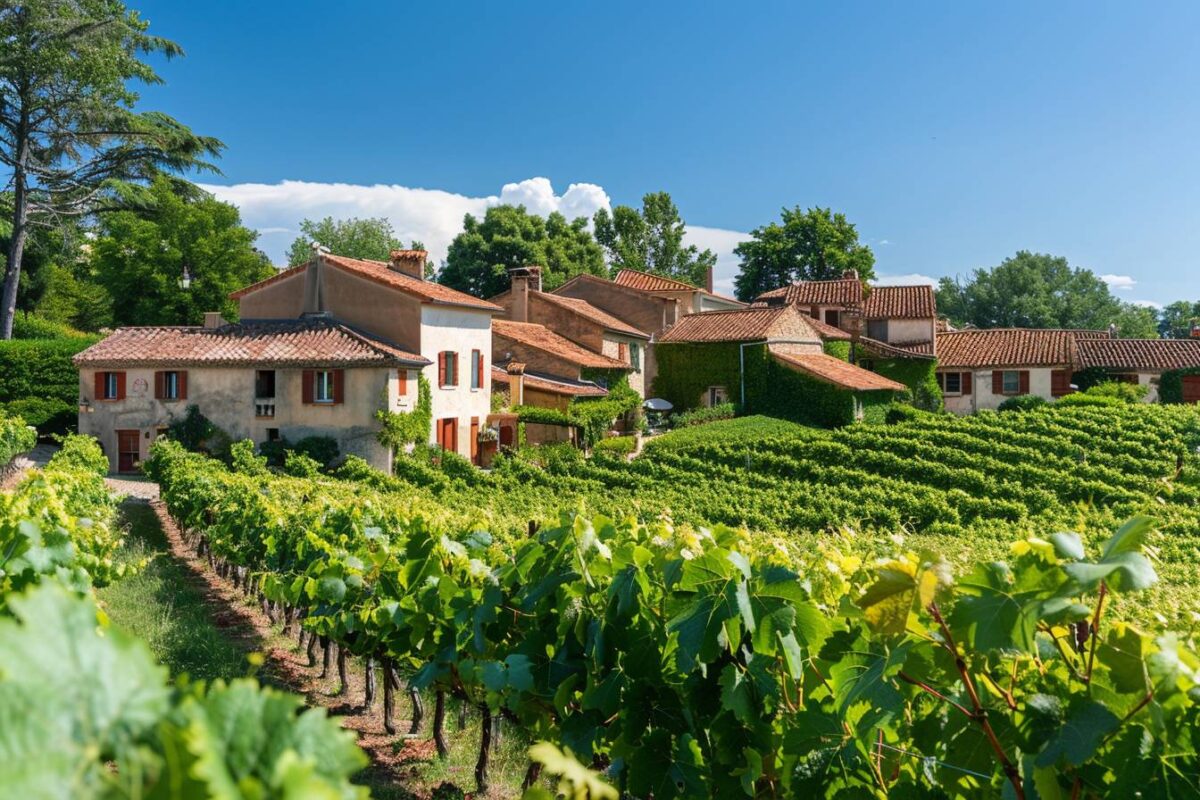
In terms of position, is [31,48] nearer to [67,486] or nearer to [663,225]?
[67,486]

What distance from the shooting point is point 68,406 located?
3256 centimetres

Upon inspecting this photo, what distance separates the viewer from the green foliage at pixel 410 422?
92.4 ft

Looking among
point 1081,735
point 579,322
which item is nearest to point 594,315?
point 579,322

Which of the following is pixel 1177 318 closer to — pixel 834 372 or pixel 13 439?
pixel 834 372

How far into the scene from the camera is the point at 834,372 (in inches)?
1612

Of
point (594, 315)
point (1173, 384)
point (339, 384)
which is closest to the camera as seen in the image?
point (339, 384)

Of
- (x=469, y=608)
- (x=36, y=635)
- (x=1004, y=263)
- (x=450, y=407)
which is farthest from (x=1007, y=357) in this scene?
(x=36, y=635)

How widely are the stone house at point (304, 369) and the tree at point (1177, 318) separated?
110973mm

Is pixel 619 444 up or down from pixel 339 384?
down

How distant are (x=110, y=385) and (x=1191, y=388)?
50489 mm

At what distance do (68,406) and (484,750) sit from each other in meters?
32.9

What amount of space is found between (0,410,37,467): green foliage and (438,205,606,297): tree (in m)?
36.4

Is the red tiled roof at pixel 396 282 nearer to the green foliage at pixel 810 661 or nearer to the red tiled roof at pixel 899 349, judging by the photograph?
the green foliage at pixel 810 661

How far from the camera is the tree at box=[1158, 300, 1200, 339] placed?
113 m
